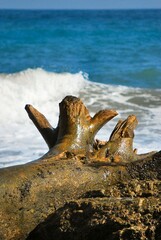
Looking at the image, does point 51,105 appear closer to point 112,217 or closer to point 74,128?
point 74,128

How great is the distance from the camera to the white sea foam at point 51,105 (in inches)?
285

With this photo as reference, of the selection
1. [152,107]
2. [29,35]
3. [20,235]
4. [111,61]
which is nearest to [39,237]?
[20,235]

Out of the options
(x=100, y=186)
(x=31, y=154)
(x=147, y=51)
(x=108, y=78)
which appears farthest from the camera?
(x=147, y=51)

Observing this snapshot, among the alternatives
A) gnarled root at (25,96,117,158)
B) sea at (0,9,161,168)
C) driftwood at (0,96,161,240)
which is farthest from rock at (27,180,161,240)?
sea at (0,9,161,168)

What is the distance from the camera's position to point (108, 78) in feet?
53.1

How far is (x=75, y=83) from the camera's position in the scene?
47.5ft

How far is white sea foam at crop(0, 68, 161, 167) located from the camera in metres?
7.23

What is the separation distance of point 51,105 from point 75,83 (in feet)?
11.6

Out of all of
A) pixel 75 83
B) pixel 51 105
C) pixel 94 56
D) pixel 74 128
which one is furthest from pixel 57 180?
pixel 94 56

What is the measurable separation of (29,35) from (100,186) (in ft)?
95.6

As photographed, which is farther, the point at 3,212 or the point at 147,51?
the point at 147,51

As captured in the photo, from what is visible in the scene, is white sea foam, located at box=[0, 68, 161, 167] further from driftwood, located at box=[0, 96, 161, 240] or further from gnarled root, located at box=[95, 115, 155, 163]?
driftwood, located at box=[0, 96, 161, 240]

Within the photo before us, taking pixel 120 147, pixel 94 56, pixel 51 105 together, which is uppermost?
pixel 94 56

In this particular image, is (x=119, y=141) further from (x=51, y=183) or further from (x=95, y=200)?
(x=95, y=200)
